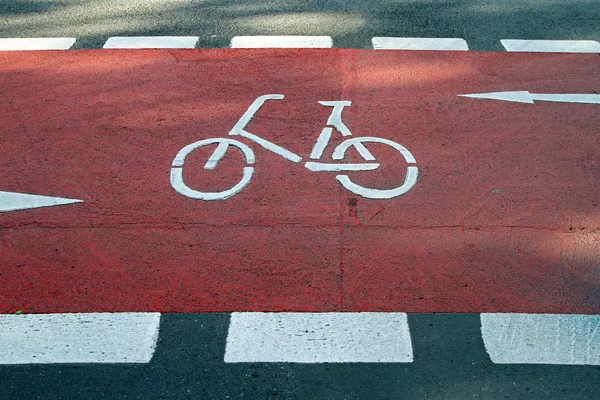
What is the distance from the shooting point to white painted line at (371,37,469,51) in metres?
8.78

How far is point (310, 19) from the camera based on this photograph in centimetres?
956

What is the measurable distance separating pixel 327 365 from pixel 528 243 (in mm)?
1843

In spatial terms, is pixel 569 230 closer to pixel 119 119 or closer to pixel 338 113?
pixel 338 113

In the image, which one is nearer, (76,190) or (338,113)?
(76,190)

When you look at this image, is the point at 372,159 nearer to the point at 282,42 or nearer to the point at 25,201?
the point at 25,201

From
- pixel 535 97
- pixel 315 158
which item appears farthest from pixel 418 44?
pixel 315 158

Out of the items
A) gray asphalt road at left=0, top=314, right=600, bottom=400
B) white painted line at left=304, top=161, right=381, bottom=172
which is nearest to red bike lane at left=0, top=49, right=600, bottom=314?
white painted line at left=304, top=161, right=381, bottom=172

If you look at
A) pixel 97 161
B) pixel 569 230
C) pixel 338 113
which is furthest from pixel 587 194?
pixel 97 161

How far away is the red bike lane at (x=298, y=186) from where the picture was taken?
533cm

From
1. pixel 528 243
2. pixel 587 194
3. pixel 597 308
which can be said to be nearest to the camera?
pixel 597 308

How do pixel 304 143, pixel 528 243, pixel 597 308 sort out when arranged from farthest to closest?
1. pixel 304 143
2. pixel 528 243
3. pixel 597 308

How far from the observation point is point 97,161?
6676 mm

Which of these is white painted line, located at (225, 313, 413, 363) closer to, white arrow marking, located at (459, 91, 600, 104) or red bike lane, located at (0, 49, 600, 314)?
red bike lane, located at (0, 49, 600, 314)

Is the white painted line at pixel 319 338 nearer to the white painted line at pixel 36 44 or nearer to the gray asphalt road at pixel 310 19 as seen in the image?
the gray asphalt road at pixel 310 19
